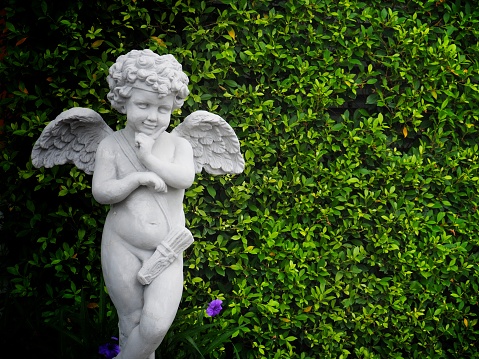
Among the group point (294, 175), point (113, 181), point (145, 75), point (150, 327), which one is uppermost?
point (145, 75)

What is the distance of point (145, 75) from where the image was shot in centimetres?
334

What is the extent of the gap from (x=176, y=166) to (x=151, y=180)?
6.5 inches

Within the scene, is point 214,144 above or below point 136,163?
below

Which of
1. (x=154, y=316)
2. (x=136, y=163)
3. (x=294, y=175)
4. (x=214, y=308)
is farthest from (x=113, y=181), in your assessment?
(x=294, y=175)

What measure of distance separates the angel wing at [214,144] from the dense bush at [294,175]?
26.2 inches

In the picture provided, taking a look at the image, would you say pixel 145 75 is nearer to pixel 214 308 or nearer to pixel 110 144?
pixel 110 144

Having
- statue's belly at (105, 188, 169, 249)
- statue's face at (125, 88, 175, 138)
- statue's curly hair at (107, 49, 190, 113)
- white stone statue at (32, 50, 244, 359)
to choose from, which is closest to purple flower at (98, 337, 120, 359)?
white stone statue at (32, 50, 244, 359)

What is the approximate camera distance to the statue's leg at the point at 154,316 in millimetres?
3369

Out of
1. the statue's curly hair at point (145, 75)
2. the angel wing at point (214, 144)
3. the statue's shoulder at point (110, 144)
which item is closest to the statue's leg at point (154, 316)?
the statue's shoulder at point (110, 144)

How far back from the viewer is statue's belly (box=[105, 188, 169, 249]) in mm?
3441

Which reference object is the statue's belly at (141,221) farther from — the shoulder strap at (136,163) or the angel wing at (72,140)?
the angel wing at (72,140)

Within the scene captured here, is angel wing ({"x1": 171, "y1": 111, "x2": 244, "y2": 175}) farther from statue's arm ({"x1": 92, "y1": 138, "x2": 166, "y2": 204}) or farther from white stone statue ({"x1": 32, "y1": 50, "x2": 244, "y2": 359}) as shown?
statue's arm ({"x1": 92, "y1": 138, "x2": 166, "y2": 204})

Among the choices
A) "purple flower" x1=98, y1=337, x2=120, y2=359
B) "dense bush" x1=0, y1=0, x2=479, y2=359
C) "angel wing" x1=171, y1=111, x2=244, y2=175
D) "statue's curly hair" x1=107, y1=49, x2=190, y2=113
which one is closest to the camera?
"statue's curly hair" x1=107, y1=49, x2=190, y2=113

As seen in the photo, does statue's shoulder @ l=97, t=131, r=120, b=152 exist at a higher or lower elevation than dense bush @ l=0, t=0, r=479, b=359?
higher
